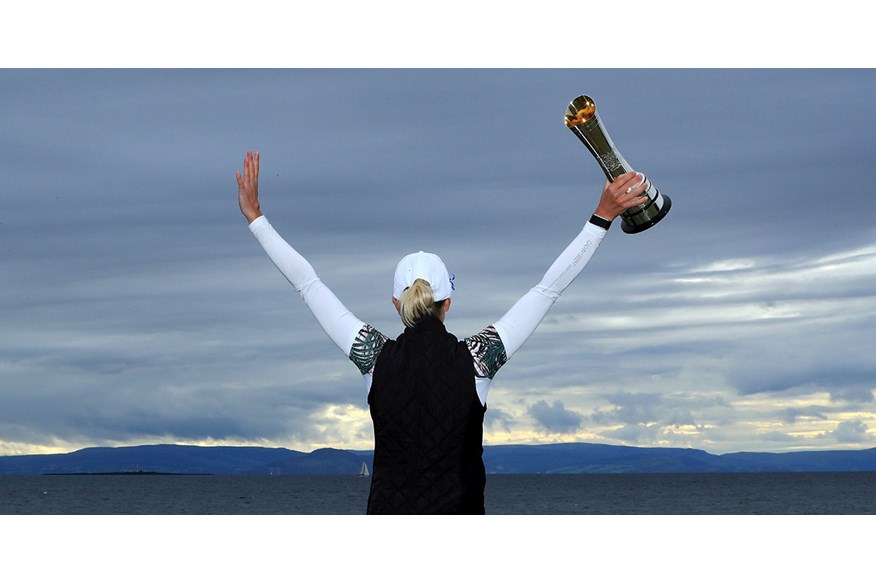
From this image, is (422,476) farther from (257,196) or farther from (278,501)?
(278,501)

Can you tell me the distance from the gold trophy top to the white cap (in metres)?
Result: 1.05

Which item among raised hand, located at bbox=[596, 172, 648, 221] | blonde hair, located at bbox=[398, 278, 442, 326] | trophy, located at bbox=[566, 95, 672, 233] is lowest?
blonde hair, located at bbox=[398, 278, 442, 326]

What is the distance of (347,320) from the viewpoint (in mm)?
4148

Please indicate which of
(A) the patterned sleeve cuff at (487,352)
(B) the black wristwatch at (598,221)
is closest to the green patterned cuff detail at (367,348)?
(A) the patterned sleeve cuff at (487,352)

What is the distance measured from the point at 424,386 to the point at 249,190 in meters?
1.23

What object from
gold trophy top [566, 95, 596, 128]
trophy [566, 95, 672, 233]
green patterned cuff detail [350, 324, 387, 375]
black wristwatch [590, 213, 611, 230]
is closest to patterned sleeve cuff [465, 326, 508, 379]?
green patterned cuff detail [350, 324, 387, 375]

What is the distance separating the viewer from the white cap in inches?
159

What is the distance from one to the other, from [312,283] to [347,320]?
24 centimetres

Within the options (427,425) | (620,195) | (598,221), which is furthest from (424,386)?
(620,195)

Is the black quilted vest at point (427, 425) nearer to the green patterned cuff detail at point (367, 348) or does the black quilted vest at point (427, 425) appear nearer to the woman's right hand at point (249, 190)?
the green patterned cuff detail at point (367, 348)

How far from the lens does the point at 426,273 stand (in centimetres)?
405

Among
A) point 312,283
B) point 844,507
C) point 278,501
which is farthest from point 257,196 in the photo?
point 278,501

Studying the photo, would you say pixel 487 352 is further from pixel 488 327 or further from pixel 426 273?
pixel 426 273

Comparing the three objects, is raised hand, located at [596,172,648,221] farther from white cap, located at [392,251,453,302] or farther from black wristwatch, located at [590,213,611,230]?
white cap, located at [392,251,453,302]
